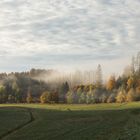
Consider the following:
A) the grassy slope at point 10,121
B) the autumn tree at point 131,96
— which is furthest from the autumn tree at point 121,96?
the grassy slope at point 10,121

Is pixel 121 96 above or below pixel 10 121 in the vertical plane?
above

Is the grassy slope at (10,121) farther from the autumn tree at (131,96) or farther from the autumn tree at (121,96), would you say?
the autumn tree at (121,96)

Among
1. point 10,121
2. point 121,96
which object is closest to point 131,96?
point 121,96

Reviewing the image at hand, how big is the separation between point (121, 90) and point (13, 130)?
448ft

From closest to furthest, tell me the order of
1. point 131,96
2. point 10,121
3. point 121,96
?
point 10,121 < point 131,96 < point 121,96

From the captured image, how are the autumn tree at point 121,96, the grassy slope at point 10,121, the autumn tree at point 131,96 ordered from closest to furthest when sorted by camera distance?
the grassy slope at point 10,121 → the autumn tree at point 131,96 → the autumn tree at point 121,96

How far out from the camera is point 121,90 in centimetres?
19000

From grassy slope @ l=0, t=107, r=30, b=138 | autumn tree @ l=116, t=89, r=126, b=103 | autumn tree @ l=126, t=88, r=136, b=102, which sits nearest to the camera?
grassy slope @ l=0, t=107, r=30, b=138

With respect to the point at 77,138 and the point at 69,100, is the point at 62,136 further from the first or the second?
the point at 69,100

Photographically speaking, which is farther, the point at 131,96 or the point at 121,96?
the point at 121,96

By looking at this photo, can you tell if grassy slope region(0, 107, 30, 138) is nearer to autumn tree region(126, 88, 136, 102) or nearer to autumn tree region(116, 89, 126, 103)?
autumn tree region(126, 88, 136, 102)

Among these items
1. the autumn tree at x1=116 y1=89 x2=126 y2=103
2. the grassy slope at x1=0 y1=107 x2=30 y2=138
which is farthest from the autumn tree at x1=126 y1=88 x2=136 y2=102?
the grassy slope at x1=0 y1=107 x2=30 y2=138

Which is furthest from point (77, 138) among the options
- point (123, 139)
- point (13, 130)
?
point (13, 130)

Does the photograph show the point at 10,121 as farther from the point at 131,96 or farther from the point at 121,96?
the point at 121,96
